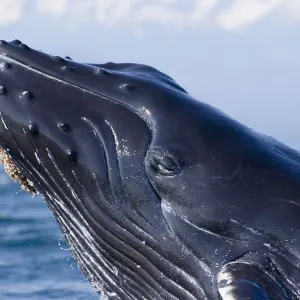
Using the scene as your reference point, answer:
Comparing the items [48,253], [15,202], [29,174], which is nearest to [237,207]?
[29,174]

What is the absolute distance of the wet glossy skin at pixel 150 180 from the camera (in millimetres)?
7488

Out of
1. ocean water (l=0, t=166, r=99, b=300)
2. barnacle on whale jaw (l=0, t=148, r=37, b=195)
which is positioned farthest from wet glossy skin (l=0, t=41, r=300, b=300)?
ocean water (l=0, t=166, r=99, b=300)

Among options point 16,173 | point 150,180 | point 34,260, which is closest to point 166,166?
point 150,180

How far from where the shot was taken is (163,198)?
25.6ft

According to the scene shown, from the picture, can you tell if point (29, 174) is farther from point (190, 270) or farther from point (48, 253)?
point (48, 253)

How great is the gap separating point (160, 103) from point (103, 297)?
1676 millimetres

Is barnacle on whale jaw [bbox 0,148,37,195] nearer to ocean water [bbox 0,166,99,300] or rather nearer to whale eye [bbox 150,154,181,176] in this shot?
whale eye [bbox 150,154,181,176]

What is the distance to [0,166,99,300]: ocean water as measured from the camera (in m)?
17.6

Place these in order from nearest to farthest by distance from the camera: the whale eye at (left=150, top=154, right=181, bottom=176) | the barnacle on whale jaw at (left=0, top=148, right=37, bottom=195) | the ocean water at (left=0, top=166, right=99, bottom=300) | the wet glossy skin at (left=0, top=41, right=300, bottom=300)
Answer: the wet glossy skin at (left=0, top=41, right=300, bottom=300), the whale eye at (left=150, top=154, right=181, bottom=176), the barnacle on whale jaw at (left=0, top=148, right=37, bottom=195), the ocean water at (left=0, top=166, right=99, bottom=300)

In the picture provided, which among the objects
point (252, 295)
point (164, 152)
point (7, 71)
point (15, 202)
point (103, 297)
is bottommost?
point (252, 295)

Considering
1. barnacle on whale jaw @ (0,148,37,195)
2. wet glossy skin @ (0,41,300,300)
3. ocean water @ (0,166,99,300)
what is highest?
ocean water @ (0,166,99,300)

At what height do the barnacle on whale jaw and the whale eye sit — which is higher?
the barnacle on whale jaw

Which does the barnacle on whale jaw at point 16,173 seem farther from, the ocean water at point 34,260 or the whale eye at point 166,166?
the ocean water at point 34,260

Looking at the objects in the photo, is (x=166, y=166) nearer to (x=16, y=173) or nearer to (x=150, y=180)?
(x=150, y=180)
